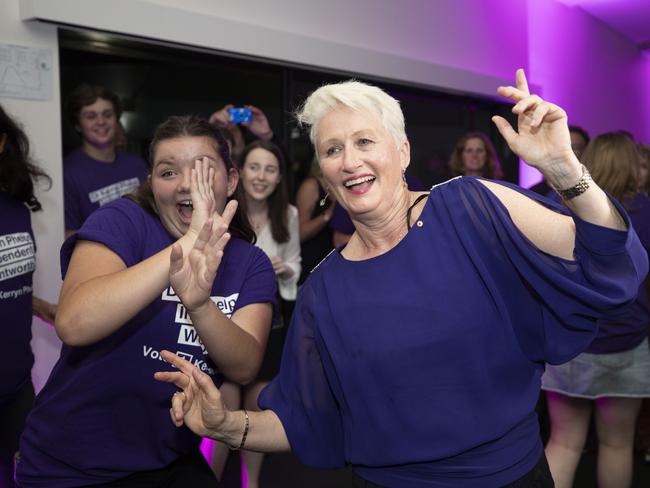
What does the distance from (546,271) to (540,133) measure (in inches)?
10.6

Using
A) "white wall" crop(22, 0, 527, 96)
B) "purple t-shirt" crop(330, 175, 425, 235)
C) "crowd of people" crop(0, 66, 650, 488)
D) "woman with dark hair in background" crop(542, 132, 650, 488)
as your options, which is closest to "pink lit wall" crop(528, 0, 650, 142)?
"white wall" crop(22, 0, 527, 96)

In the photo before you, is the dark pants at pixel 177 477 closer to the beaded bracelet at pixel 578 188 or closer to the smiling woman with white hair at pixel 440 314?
the smiling woman with white hair at pixel 440 314

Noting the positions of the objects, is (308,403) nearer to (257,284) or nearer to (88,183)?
(257,284)

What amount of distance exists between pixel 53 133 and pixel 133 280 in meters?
1.94

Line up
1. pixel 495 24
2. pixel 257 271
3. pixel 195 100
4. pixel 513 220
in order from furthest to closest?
pixel 495 24 < pixel 195 100 < pixel 257 271 < pixel 513 220

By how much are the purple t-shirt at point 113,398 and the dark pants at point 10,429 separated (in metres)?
0.51

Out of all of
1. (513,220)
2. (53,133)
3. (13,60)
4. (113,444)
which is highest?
(13,60)

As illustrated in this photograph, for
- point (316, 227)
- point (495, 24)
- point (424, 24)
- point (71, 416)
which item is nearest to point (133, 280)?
point (71, 416)

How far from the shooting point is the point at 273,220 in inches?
131

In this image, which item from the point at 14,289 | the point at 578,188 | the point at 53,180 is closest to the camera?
the point at 578,188

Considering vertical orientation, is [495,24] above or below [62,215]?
above

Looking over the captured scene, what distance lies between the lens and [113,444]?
1.46 metres

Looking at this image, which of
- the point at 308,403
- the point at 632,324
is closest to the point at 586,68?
the point at 632,324

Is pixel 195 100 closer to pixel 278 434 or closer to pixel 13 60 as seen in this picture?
pixel 13 60
